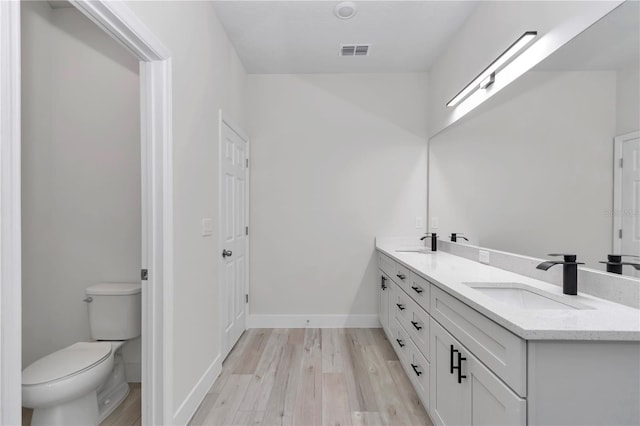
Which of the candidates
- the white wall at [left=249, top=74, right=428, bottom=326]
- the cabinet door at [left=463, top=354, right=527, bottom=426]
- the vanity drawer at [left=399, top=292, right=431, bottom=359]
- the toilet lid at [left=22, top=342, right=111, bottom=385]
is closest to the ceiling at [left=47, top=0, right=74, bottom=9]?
the white wall at [left=249, top=74, right=428, bottom=326]

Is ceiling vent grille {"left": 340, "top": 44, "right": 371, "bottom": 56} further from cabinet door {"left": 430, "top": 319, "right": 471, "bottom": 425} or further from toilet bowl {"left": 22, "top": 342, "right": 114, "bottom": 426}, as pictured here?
toilet bowl {"left": 22, "top": 342, "right": 114, "bottom": 426}

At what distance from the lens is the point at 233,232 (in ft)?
9.84

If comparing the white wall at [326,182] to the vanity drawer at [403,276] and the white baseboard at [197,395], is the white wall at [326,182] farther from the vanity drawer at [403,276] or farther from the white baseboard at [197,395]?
the white baseboard at [197,395]

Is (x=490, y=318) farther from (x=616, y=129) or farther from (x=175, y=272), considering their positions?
(x=175, y=272)

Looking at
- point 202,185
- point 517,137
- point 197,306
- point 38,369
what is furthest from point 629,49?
point 38,369

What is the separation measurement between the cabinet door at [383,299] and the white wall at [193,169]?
1512 mm

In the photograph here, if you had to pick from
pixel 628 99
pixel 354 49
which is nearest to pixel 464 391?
pixel 628 99

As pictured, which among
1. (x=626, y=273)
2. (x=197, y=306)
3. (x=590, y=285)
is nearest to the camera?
(x=626, y=273)

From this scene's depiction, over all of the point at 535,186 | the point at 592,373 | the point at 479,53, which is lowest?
the point at 592,373

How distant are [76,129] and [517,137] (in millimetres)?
2969

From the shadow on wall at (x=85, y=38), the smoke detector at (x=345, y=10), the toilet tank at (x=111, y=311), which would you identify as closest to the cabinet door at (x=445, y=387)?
the toilet tank at (x=111, y=311)

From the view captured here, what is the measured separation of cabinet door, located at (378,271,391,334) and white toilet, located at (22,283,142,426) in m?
2.04

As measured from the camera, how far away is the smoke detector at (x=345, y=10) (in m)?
2.38

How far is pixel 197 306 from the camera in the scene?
2131 millimetres
